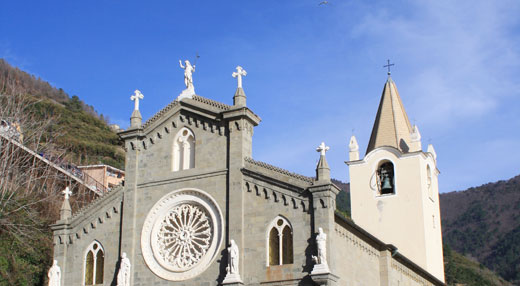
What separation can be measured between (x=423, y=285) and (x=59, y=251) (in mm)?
16605

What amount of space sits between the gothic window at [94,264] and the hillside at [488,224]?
77.8 m

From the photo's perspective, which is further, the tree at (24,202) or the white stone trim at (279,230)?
the tree at (24,202)

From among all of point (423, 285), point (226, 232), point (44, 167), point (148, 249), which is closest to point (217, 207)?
point (226, 232)

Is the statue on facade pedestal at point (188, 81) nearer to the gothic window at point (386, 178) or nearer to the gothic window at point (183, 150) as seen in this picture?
the gothic window at point (183, 150)

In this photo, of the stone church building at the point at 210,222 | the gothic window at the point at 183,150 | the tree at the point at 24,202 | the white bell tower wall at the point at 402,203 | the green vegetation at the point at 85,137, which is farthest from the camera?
the green vegetation at the point at 85,137

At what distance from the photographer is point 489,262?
101 meters

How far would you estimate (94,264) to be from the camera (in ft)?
83.7

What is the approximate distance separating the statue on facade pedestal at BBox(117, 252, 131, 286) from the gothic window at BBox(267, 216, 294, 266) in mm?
5590

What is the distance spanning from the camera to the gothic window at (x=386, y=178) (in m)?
34.2

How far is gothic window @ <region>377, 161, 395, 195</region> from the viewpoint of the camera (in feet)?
112

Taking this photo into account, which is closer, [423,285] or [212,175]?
[212,175]

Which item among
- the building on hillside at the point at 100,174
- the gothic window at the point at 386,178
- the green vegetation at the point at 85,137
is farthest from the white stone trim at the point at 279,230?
the green vegetation at the point at 85,137

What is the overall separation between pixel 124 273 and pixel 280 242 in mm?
6123

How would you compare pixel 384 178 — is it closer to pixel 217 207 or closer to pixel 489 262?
pixel 217 207
